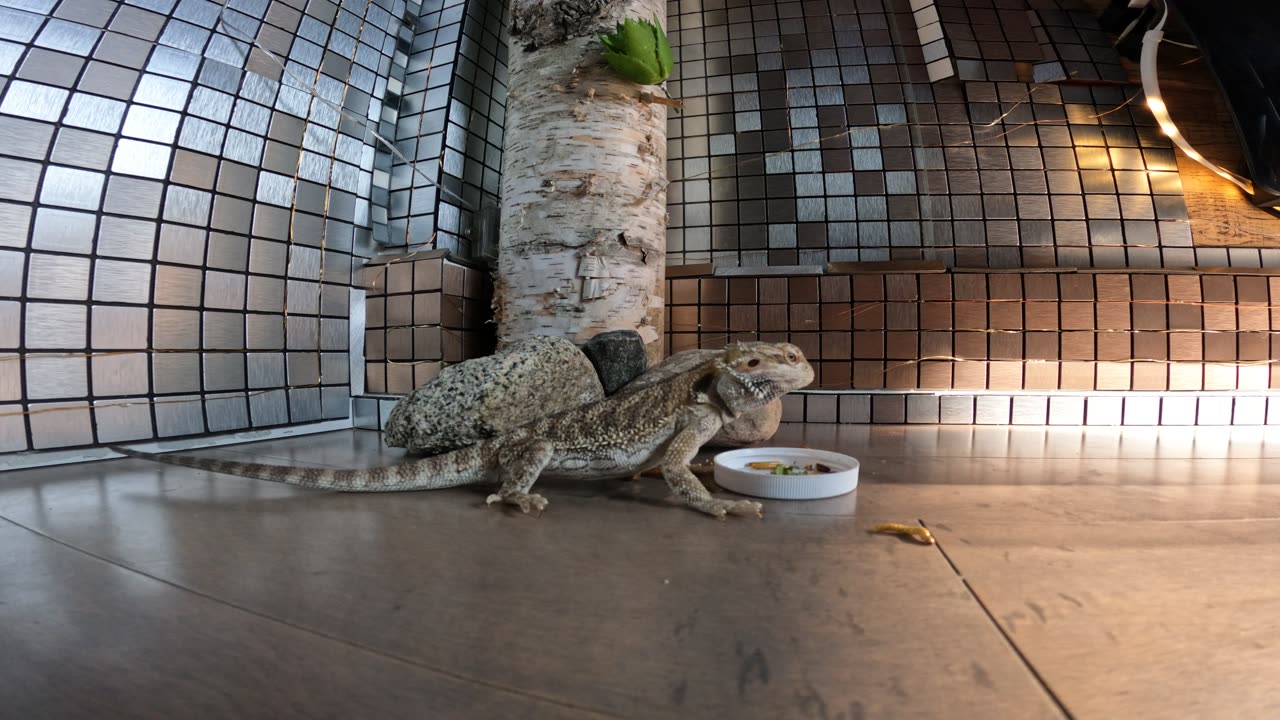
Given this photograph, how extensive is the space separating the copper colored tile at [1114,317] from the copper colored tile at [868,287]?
1.49 meters

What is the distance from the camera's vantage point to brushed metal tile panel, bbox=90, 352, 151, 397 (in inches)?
90.9

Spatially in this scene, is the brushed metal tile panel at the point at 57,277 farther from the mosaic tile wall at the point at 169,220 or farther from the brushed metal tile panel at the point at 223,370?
the brushed metal tile panel at the point at 223,370

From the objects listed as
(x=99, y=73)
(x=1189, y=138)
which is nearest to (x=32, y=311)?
(x=99, y=73)

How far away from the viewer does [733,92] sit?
4492mm

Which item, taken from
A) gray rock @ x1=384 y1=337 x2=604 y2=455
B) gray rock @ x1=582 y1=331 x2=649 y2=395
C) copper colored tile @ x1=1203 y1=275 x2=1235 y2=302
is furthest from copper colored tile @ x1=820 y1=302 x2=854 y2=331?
copper colored tile @ x1=1203 y1=275 x2=1235 y2=302

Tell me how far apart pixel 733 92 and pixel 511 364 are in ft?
11.3

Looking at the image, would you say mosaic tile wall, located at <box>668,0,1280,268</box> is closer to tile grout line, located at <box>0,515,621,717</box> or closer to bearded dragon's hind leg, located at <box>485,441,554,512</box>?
bearded dragon's hind leg, located at <box>485,441,554,512</box>

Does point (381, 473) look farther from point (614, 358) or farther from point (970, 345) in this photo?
point (970, 345)

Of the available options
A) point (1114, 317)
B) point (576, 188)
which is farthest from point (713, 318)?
point (1114, 317)

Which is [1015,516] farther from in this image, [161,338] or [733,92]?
[733,92]

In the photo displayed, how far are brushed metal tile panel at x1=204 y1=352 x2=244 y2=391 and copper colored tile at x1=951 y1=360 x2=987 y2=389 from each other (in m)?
4.38

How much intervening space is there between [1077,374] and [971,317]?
83cm

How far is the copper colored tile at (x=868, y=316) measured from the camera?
3695mm

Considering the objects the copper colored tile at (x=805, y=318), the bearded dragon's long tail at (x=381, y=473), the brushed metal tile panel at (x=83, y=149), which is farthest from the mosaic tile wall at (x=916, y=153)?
the brushed metal tile panel at (x=83, y=149)
